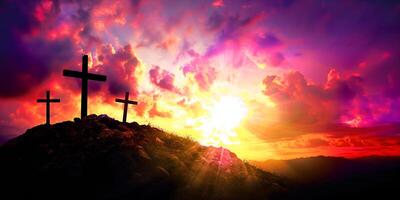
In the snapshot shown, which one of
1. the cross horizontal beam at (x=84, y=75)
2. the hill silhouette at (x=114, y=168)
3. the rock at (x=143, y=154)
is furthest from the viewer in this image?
the cross horizontal beam at (x=84, y=75)

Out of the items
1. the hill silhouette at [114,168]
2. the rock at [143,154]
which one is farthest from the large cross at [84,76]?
the rock at [143,154]

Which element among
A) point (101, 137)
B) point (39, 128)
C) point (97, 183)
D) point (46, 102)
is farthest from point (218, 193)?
point (46, 102)

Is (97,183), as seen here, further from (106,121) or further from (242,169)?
(242,169)

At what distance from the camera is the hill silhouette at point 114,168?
1458 cm

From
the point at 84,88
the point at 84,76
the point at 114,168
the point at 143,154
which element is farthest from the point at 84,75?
the point at 114,168

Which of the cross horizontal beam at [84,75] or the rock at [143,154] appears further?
the cross horizontal beam at [84,75]

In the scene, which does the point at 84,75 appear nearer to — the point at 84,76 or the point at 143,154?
the point at 84,76

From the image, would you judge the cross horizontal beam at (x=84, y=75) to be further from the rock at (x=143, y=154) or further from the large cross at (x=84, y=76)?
the rock at (x=143, y=154)

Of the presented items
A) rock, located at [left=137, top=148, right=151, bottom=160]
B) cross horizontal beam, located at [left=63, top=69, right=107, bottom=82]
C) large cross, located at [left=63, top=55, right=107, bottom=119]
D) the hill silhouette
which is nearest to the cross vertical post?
large cross, located at [left=63, top=55, right=107, bottom=119]

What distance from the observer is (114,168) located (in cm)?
1536

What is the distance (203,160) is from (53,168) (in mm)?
7738

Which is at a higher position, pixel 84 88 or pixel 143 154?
pixel 84 88

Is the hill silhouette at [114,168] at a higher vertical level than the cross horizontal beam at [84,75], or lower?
lower

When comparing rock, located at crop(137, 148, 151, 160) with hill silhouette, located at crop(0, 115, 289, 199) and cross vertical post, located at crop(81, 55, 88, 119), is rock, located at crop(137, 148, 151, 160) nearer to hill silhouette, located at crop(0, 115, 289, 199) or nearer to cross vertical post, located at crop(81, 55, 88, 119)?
hill silhouette, located at crop(0, 115, 289, 199)
